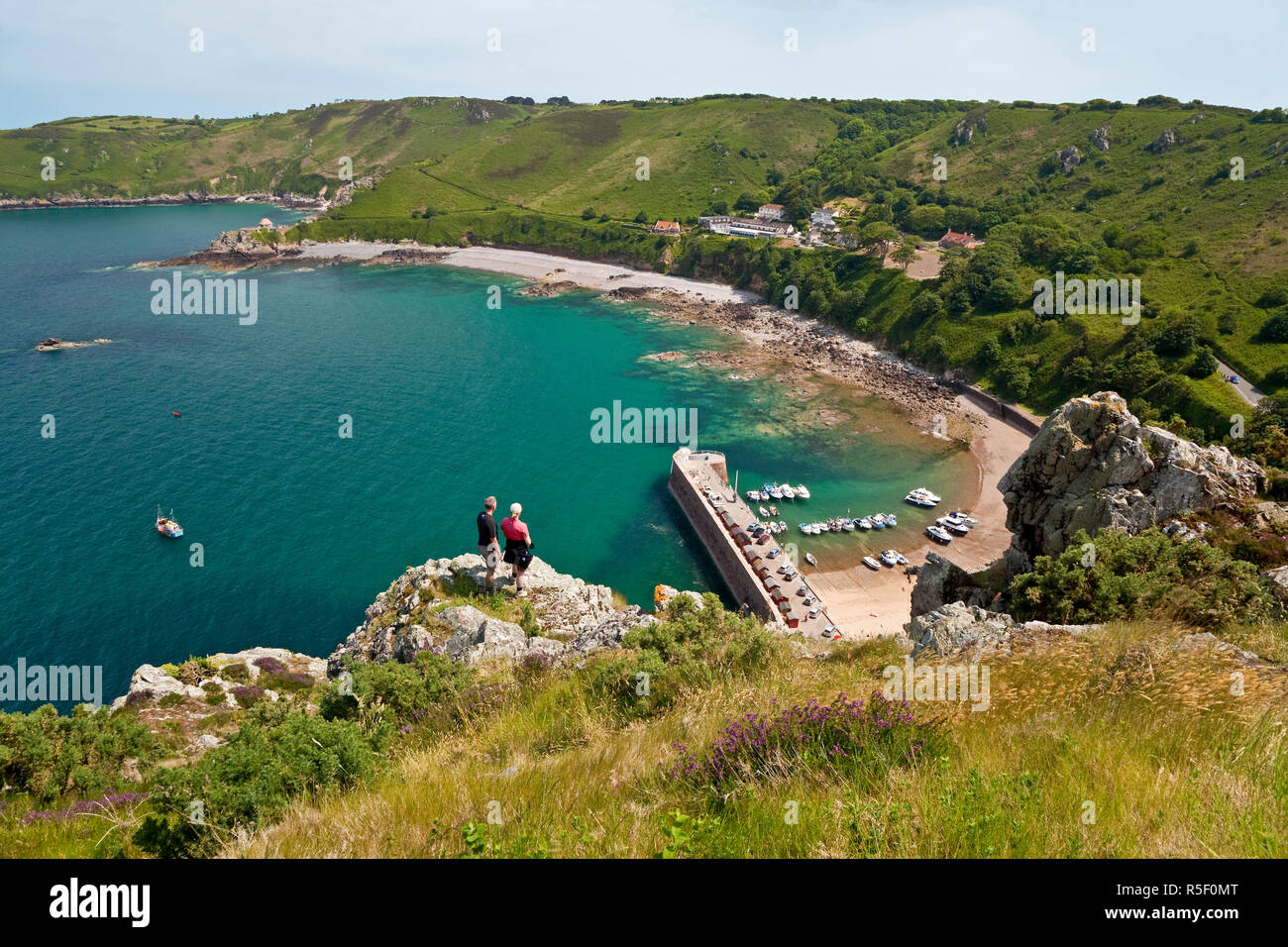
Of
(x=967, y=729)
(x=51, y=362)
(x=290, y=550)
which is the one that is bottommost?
(x=290, y=550)

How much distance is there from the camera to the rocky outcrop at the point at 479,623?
62.7 ft

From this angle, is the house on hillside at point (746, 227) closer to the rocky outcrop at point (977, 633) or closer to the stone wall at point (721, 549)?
the stone wall at point (721, 549)

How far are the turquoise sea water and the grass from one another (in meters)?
38.6

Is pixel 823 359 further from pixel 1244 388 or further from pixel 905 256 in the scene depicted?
pixel 1244 388

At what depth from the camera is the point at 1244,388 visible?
6069 cm

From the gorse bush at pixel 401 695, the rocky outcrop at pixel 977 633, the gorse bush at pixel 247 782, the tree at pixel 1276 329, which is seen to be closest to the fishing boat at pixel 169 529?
the gorse bush at pixel 401 695

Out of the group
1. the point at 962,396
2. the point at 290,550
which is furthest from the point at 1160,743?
the point at 962,396

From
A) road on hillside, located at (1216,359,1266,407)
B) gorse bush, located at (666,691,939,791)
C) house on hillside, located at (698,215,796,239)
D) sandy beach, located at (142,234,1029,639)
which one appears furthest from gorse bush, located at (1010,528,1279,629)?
house on hillside, located at (698,215,796,239)

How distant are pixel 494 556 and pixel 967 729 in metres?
18.3

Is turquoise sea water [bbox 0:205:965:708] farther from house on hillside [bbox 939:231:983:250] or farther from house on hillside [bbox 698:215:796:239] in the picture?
house on hillside [bbox 939:231:983:250]

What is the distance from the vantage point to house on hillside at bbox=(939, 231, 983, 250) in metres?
119

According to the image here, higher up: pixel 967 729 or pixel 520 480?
pixel 967 729

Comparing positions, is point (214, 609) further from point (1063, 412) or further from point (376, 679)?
point (1063, 412)
